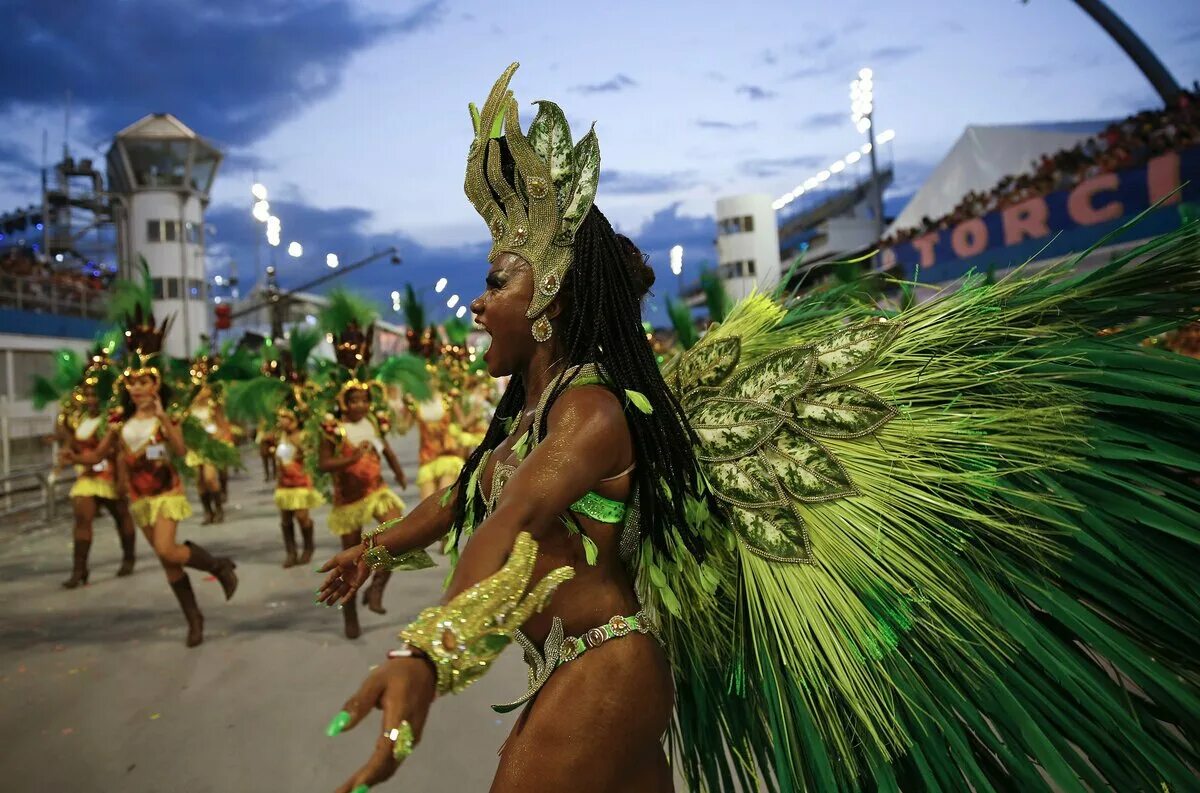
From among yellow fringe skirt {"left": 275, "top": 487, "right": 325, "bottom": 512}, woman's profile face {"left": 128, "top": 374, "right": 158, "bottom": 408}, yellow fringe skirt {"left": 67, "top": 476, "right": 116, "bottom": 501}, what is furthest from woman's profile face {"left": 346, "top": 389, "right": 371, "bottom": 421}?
yellow fringe skirt {"left": 67, "top": 476, "right": 116, "bottom": 501}

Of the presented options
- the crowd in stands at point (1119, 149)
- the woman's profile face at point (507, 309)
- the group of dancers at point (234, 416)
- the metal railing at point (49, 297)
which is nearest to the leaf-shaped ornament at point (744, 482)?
the woman's profile face at point (507, 309)

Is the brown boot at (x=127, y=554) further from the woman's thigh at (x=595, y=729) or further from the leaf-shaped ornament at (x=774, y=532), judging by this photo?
the leaf-shaped ornament at (x=774, y=532)

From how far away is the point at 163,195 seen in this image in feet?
88.6

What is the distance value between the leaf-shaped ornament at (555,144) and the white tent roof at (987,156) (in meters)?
18.4

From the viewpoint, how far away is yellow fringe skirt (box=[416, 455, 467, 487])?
8.44m

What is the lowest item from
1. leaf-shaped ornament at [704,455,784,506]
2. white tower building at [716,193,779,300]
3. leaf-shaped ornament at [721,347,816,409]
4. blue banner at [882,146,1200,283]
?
leaf-shaped ornament at [704,455,784,506]

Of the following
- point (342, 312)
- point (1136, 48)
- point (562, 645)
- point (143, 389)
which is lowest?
point (562, 645)

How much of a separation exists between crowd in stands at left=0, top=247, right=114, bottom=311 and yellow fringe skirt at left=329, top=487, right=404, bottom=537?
625 inches

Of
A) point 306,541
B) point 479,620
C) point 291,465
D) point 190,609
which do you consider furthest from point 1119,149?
point 479,620

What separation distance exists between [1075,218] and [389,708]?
45.2ft

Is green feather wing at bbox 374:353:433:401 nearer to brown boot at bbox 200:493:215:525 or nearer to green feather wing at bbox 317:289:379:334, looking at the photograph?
green feather wing at bbox 317:289:379:334

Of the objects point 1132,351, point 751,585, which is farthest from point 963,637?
point 1132,351

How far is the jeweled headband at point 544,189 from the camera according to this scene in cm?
197

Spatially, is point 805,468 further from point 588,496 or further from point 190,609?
point 190,609
